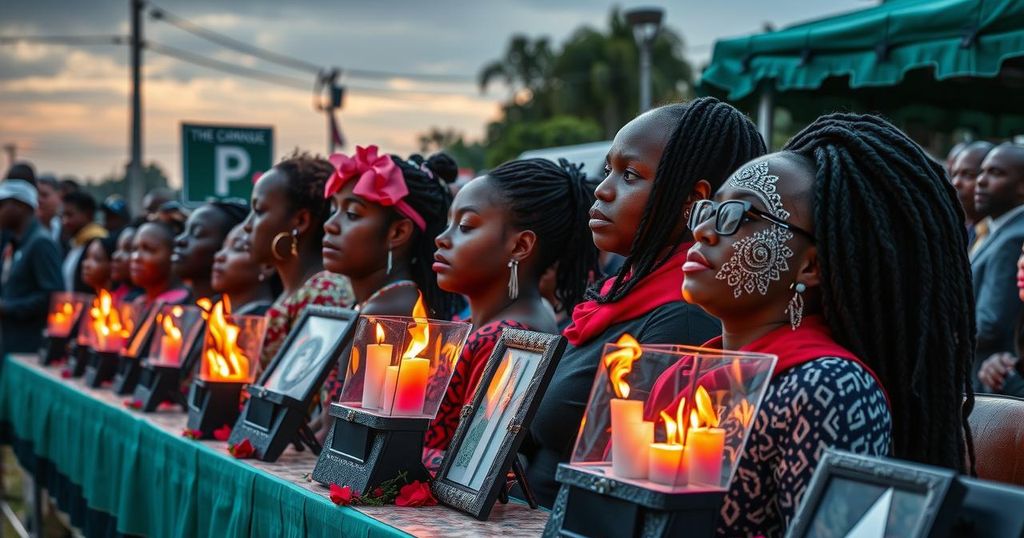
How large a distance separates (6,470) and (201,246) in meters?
6.34

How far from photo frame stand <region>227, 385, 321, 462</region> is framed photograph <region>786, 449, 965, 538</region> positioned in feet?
6.87

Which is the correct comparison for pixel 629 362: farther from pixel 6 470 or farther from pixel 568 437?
pixel 6 470

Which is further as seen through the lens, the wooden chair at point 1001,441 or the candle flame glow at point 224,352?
the candle flame glow at point 224,352

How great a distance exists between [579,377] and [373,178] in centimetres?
154

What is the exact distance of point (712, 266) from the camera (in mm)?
2314

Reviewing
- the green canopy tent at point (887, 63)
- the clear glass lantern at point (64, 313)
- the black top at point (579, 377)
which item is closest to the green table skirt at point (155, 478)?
the clear glass lantern at point (64, 313)

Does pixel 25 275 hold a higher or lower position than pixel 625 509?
lower

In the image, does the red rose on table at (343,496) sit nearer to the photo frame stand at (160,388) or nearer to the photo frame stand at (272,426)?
the photo frame stand at (272,426)

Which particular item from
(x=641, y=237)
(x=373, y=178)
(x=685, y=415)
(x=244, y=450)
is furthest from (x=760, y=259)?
(x=373, y=178)

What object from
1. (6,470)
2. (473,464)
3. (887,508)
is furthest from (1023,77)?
(6,470)

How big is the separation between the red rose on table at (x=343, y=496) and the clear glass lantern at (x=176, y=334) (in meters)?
2.48

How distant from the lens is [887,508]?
1.75 metres

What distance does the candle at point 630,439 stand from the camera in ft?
6.80

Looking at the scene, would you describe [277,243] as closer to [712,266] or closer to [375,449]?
[375,449]
